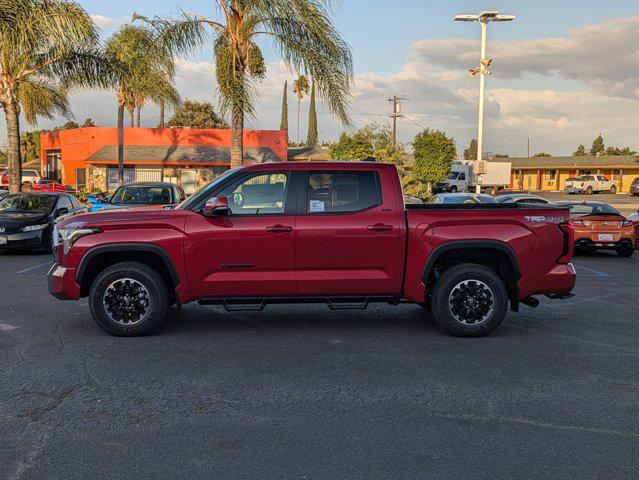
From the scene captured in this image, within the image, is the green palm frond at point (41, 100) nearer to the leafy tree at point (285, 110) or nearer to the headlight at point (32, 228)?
the headlight at point (32, 228)

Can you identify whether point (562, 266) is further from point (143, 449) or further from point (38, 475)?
point (38, 475)

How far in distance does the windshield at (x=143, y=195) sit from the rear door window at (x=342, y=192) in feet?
29.1

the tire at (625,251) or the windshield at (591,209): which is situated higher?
the windshield at (591,209)

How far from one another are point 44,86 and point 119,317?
26344 millimetres

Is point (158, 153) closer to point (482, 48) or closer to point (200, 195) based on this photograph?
point (482, 48)

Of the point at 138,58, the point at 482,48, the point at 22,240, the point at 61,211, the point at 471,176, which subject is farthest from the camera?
the point at 471,176

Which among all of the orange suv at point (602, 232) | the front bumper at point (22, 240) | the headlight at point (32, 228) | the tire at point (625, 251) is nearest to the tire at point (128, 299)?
the front bumper at point (22, 240)

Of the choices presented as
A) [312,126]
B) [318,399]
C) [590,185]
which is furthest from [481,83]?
[312,126]

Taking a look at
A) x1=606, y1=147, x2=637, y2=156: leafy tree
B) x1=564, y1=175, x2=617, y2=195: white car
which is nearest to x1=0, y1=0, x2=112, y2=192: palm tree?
x1=564, y1=175, x2=617, y2=195: white car

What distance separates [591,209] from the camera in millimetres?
15766

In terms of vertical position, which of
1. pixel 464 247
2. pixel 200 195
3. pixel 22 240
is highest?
pixel 200 195

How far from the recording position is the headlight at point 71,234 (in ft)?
22.7

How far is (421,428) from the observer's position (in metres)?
4.45

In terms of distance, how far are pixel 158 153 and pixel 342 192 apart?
3573cm
